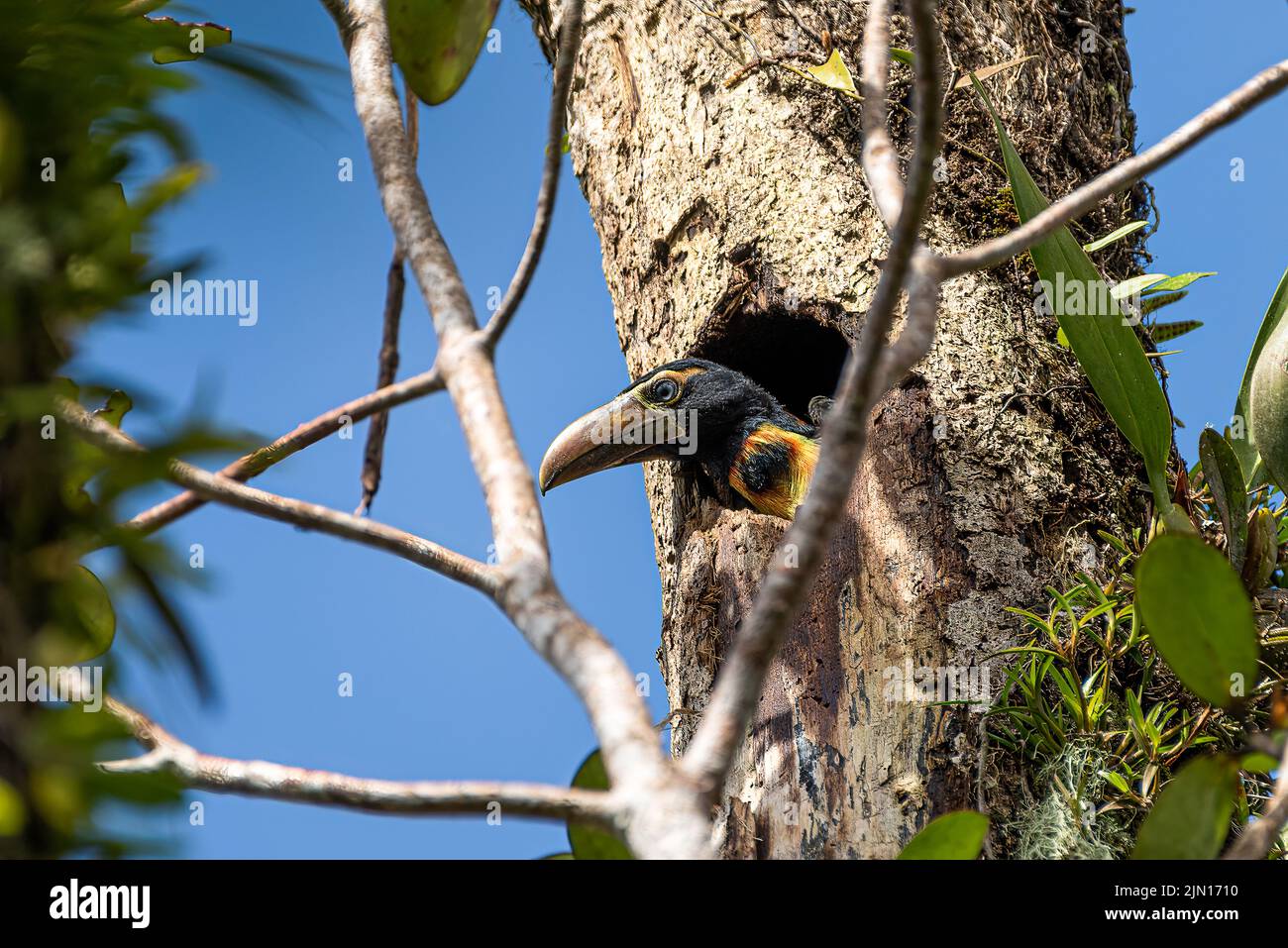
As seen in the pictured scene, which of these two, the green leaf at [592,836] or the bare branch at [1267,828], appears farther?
the green leaf at [592,836]

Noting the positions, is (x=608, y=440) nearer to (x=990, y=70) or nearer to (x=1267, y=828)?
(x=990, y=70)

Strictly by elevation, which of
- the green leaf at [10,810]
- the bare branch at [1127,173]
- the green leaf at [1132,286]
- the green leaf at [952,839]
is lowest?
the green leaf at [952,839]

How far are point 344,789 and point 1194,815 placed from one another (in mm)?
814

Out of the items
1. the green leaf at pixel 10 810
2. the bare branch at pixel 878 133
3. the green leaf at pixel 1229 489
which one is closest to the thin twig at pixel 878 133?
the bare branch at pixel 878 133

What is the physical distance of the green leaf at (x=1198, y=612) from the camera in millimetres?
1151

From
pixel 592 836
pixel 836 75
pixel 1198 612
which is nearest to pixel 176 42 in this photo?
pixel 592 836

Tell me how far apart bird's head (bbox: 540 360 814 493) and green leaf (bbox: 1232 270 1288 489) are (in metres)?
1.21

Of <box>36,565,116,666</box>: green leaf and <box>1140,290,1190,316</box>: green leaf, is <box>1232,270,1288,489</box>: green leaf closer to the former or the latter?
<box>1140,290,1190,316</box>: green leaf

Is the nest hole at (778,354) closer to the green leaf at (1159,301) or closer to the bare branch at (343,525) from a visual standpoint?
the green leaf at (1159,301)

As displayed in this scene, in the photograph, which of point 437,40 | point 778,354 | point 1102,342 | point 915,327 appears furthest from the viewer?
point 778,354

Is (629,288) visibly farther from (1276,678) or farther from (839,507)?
(839,507)

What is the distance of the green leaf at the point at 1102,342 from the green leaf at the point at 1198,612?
0.76 metres

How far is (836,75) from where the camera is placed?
2.59 metres

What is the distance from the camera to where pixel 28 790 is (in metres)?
0.53
